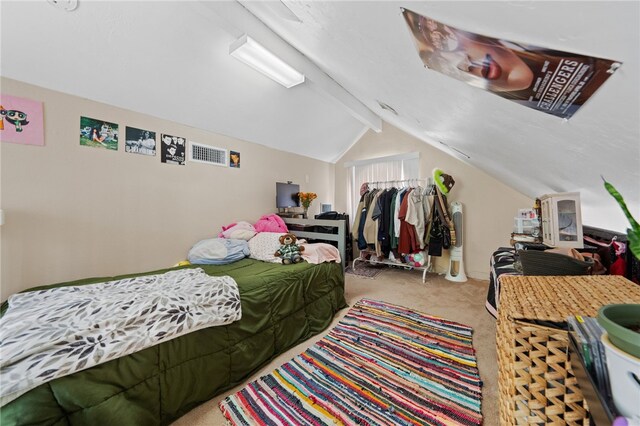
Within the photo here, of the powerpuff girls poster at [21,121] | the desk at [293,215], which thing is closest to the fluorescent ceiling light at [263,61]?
the powerpuff girls poster at [21,121]

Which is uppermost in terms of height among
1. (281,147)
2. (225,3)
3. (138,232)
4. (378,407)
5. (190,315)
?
(225,3)

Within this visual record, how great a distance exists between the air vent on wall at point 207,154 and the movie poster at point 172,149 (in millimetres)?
87

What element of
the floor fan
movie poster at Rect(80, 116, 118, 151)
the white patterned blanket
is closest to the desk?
the white patterned blanket

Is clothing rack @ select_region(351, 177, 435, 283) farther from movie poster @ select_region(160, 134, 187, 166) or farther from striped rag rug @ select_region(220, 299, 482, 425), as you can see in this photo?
movie poster @ select_region(160, 134, 187, 166)

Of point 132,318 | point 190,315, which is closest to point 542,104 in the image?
point 190,315

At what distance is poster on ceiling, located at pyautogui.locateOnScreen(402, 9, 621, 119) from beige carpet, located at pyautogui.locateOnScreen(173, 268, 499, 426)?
1480 mm

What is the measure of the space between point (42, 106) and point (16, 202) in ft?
2.33

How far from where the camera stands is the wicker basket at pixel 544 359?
0.48 meters

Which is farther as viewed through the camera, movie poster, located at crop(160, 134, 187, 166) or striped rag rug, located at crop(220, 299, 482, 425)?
movie poster, located at crop(160, 134, 187, 166)

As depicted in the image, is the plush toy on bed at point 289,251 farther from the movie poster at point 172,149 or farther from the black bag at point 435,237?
the black bag at point 435,237

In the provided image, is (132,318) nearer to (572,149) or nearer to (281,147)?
(572,149)

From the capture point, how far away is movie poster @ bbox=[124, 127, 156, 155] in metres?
2.00

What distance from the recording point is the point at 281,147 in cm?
342

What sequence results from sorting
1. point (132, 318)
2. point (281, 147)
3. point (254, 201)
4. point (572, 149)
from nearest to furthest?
point (572, 149)
point (132, 318)
point (254, 201)
point (281, 147)
